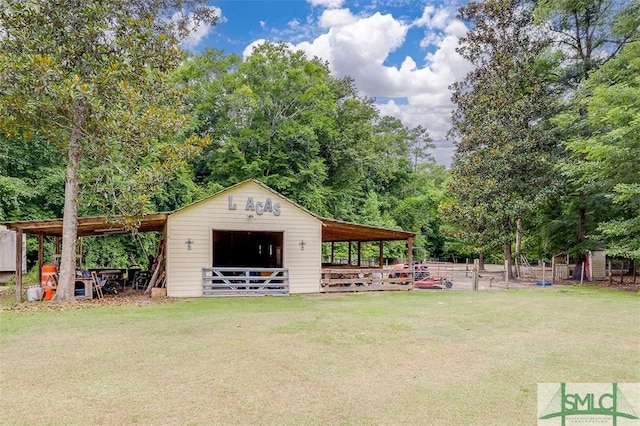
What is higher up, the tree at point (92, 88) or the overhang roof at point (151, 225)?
the tree at point (92, 88)

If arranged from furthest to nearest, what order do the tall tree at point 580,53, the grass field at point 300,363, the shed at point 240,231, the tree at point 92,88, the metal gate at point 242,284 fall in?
the tall tree at point 580,53 → the metal gate at point 242,284 → the shed at point 240,231 → the tree at point 92,88 → the grass field at point 300,363

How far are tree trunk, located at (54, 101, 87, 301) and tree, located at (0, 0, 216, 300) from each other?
0.07 feet

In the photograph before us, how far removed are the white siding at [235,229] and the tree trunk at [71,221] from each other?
7.73ft

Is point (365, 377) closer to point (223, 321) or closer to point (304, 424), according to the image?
point (304, 424)

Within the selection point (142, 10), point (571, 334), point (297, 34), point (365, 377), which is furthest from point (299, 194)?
point (365, 377)

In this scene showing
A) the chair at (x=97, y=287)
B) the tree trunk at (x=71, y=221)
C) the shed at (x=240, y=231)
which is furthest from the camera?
the shed at (x=240, y=231)

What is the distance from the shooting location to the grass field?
12.5 ft

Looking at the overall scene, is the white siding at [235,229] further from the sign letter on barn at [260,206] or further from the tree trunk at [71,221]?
the tree trunk at [71,221]

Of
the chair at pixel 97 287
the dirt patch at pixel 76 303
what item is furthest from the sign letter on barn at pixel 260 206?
the chair at pixel 97 287

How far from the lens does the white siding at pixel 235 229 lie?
40.6 feet

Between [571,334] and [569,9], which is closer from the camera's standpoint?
[571,334]

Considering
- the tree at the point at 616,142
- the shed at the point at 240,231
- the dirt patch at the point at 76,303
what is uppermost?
the tree at the point at 616,142

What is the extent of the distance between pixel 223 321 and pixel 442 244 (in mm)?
33287

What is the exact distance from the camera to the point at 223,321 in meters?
8.09
